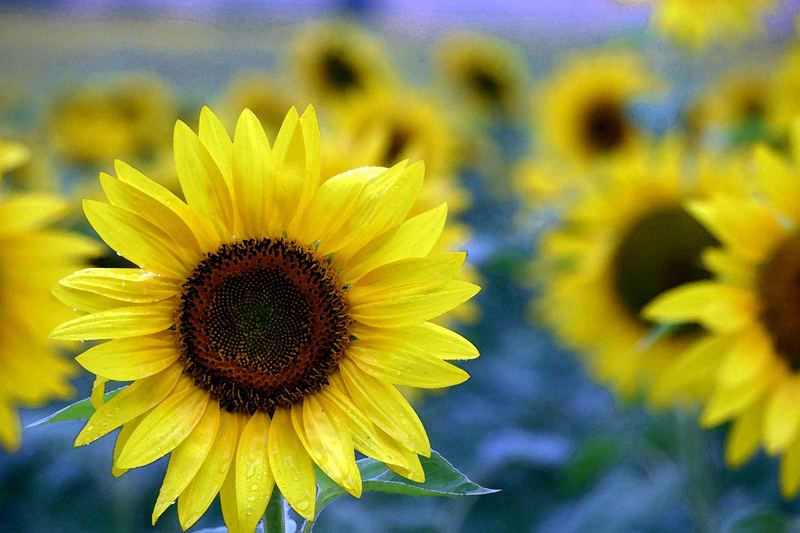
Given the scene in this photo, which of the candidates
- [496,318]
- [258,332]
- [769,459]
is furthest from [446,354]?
[496,318]

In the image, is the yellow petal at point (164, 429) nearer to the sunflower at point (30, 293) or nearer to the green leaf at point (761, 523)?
the sunflower at point (30, 293)

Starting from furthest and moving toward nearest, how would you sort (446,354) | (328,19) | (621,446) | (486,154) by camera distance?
(328,19) < (486,154) < (621,446) < (446,354)

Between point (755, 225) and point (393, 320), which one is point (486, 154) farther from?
point (393, 320)

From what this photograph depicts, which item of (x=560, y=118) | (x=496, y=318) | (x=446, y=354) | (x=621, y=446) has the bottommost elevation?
(x=496, y=318)

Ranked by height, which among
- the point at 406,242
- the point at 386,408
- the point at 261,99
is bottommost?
the point at 261,99

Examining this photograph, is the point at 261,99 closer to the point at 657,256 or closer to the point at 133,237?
the point at 657,256

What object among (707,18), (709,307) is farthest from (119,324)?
(707,18)
